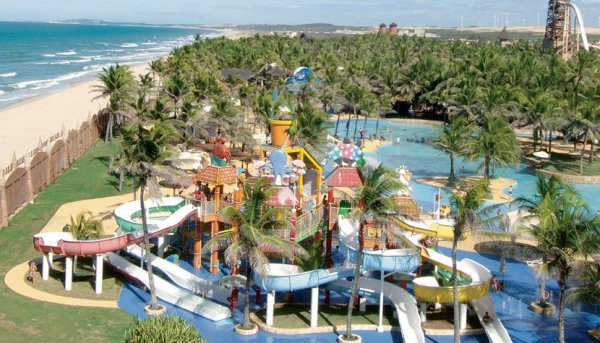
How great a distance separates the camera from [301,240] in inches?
1126

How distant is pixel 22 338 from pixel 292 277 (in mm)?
9503

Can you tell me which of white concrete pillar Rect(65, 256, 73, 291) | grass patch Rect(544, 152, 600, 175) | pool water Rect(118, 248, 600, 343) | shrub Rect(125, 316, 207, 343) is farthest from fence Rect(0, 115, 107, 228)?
grass patch Rect(544, 152, 600, 175)

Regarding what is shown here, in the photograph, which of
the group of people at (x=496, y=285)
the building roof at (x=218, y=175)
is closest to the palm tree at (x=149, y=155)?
the building roof at (x=218, y=175)

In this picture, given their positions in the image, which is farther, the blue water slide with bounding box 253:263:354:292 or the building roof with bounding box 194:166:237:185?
the building roof with bounding box 194:166:237:185

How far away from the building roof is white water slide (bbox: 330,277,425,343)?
6.60 meters

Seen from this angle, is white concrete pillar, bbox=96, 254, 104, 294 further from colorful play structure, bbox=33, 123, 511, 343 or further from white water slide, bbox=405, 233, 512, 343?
white water slide, bbox=405, 233, 512, 343

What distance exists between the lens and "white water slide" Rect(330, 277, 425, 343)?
2447cm

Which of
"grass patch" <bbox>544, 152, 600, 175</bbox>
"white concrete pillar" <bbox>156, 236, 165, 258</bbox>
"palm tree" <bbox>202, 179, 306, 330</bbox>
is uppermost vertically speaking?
"palm tree" <bbox>202, 179, 306, 330</bbox>

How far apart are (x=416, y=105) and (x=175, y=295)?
62.2 metres

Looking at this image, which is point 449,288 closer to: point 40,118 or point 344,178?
point 344,178

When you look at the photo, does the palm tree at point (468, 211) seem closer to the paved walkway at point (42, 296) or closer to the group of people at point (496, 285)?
the group of people at point (496, 285)

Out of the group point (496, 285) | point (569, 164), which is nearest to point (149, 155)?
point (496, 285)

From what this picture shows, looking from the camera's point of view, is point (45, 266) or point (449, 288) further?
point (45, 266)

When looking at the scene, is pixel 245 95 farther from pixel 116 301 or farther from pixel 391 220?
pixel 391 220
